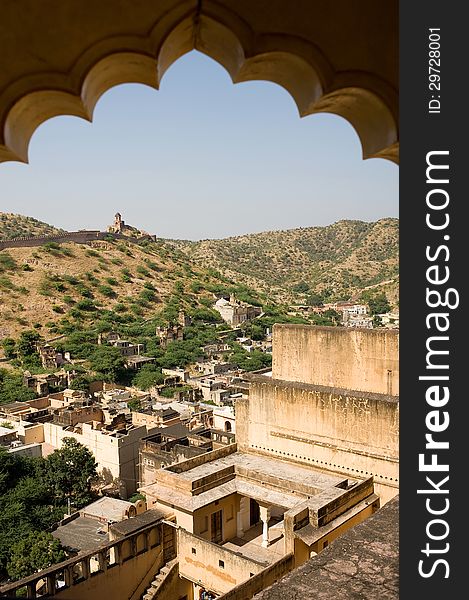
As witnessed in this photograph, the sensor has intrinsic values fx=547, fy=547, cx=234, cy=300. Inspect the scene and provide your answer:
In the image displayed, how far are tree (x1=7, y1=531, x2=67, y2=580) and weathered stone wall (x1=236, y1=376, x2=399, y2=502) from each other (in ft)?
21.8

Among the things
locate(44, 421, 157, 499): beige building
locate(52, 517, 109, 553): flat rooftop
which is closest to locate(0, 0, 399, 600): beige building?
locate(52, 517, 109, 553): flat rooftop

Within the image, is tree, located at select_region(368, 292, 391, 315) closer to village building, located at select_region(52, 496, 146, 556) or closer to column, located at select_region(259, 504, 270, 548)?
village building, located at select_region(52, 496, 146, 556)

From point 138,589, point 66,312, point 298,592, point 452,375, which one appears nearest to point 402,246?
point 452,375

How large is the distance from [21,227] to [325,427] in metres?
76.1

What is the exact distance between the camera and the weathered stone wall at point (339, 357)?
1078cm

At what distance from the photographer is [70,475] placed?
20938 mm

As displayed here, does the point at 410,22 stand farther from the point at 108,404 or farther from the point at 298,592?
the point at 108,404

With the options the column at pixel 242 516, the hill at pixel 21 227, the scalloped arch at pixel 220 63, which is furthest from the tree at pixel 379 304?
the scalloped arch at pixel 220 63

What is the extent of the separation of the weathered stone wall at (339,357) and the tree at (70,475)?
12195 millimetres

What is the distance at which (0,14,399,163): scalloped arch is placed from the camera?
209 centimetres

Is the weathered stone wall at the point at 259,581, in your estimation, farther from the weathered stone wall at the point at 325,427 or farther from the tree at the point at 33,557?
the tree at the point at 33,557

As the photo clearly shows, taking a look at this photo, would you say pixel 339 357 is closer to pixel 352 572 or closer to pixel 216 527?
pixel 216 527

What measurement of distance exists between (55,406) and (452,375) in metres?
30.9

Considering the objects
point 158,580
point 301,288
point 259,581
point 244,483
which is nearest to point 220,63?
point 259,581
